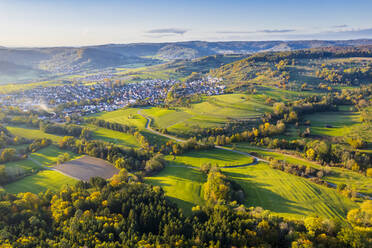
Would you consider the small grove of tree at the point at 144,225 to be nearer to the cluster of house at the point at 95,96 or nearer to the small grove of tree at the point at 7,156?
the small grove of tree at the point at 7,156

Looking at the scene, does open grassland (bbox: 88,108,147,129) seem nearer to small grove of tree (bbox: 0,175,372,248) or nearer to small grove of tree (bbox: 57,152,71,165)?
small grove of tree (bbox: 57,152,71,165)

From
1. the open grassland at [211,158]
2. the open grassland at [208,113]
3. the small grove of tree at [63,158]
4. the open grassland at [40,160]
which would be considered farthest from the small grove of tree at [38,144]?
the open grassland at [211,158]

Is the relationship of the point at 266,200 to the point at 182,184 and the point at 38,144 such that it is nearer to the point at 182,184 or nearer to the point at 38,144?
the point at 182,184

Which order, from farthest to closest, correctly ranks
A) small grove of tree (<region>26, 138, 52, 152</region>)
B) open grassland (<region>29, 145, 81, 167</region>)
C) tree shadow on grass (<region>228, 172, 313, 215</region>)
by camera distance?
small grove of tree (<region>26, 138, 52, 152</region>) → open grassland (<region>29, 145, 81, 167</region>) → tree shadow on grass (<region>228, 172, 313, 215</region>)

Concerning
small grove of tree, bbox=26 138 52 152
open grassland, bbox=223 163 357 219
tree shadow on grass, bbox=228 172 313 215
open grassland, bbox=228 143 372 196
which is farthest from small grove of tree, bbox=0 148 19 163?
open grassland, bbox=228 143 372 196

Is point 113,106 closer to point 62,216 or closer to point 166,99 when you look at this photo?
point 166,99

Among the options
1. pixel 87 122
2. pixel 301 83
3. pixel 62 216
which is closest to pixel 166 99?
pixel 87 122
